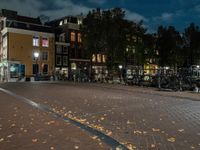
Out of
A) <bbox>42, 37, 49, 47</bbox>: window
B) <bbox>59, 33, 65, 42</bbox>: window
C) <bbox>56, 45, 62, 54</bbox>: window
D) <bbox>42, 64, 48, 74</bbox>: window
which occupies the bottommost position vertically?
<bbox>42, 64, 48, 74</bbox>: window

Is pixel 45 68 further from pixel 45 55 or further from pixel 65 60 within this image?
pixel 65 60

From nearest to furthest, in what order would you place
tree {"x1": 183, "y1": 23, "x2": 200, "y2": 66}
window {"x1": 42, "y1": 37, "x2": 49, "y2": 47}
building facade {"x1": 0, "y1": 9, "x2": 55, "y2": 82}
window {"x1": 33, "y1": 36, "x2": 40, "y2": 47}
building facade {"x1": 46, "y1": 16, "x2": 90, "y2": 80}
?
building facade {"x1": 0, "y1": 9, "x2": 55, "y2": 82} → tree {"x1": 183, "y1": 23, "x2": 200, "y2": 66} → window {"x1": 33, "y1": 36, "x2": 40, "y2": 47} → window {"x1": 42, "y1": 37, "x2": 49, "y2": 47} → building facade {"x1": 46, "y1": 16, "x2": 90, "y2": 80}

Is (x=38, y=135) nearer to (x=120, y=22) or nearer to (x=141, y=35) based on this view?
(x=120, y=22)

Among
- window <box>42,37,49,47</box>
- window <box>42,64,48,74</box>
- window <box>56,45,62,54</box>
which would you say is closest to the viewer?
window <box>42,64,48,74</box>

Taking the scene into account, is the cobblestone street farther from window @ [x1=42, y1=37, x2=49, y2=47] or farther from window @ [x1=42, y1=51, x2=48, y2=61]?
window @ [x1=42, y1=37, x2=49, y2=47]

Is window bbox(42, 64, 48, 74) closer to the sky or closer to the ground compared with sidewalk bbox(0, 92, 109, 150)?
closer to the sky

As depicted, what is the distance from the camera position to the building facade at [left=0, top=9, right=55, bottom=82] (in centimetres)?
5181

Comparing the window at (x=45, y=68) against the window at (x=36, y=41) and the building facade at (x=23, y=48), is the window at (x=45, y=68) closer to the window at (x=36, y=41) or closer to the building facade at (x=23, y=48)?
the building facade at (x=23, y=48)

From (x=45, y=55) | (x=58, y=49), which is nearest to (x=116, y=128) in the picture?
(x=45, y=55)

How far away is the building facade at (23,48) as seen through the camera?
170 feet

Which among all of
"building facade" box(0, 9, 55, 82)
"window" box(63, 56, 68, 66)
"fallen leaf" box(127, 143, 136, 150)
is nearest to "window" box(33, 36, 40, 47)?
"building facade" box(0, 9, 55, 82)

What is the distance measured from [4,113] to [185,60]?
1896 inches

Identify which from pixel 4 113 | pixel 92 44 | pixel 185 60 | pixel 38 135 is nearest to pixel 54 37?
pixel 92 44

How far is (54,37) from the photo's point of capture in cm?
5775
